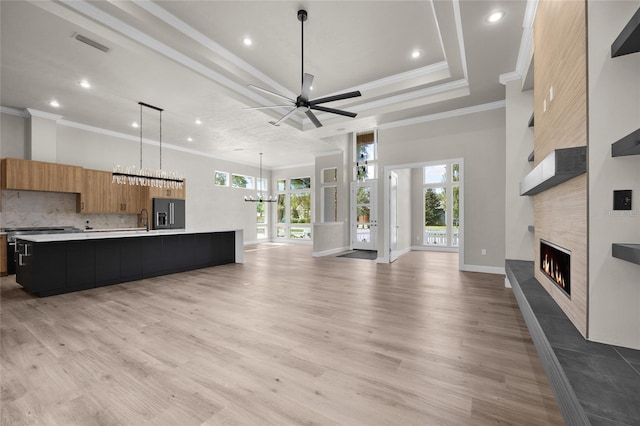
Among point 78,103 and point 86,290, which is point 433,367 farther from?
point 78,103

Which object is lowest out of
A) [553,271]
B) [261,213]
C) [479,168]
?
[553,271]

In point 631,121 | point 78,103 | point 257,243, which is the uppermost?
point 78,103

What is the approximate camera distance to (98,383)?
1.93m

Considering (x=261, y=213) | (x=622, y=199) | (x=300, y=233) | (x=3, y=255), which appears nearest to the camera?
(x=622, y=199)

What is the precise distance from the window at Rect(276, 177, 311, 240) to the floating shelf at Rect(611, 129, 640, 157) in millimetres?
10769

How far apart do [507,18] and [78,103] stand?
7.37 m

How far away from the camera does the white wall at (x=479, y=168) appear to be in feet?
18.1

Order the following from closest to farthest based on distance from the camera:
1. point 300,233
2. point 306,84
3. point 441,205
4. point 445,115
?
point 306,84
point 445,115
point 441,205
point 300,233

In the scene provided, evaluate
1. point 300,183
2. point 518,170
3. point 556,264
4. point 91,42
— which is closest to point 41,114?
point 91,42

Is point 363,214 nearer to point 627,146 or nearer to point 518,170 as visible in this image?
point 518,170

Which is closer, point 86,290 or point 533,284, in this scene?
point 533,284

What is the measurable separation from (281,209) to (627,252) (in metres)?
→ 12.0

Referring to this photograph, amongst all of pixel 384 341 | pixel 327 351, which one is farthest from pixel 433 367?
pixel 327 351

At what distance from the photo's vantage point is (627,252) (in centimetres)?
125
